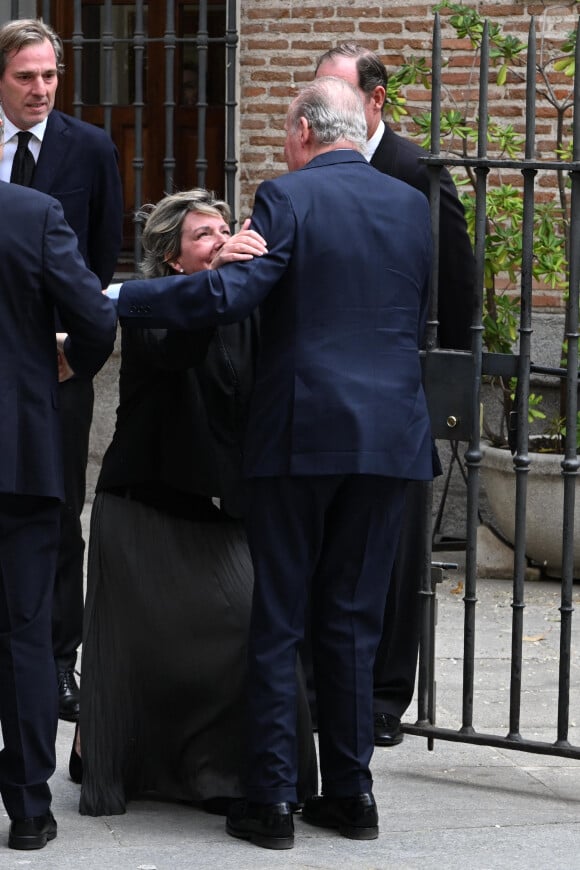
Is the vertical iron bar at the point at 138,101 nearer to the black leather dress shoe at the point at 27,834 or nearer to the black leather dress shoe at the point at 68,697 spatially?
the black leather dress shoe at the point at 68,697

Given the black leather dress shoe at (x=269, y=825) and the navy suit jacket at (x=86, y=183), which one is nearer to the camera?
the black leather dress shoe at (x=269, y=825)

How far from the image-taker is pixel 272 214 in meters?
4.06

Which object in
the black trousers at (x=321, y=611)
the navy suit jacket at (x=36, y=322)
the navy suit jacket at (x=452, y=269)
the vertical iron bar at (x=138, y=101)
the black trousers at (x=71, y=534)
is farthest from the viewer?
the vertical iron bar at (x=138, y=101)

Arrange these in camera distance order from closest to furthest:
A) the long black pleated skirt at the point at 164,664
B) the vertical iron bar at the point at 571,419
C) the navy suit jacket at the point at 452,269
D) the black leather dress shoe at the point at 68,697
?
the long black pleated skirt at the point at 164,664 < the vertical iron bar at the point at 571,419 < the navy suit jacket at the point at 452,269 < the black leather dress shoe at the point at 68,697

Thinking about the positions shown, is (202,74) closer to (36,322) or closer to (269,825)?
(36,322)

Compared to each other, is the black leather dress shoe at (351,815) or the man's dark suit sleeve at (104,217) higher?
the man's dark suit sleeve at (104,217)

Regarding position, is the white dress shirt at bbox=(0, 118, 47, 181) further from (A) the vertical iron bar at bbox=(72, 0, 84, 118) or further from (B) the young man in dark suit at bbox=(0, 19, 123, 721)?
(A) the vertical iron bar at bbox=(72, 0, 84, 118)

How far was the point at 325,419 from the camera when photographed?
13.5 feet

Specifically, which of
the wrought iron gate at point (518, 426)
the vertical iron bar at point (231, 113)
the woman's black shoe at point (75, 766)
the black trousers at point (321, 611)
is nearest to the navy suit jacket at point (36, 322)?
the black trousers at point (321, 611)

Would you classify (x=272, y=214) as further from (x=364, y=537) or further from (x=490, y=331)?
(x=490, y=331)

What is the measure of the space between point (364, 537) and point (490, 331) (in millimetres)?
3443

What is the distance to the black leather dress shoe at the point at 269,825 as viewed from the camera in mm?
4172

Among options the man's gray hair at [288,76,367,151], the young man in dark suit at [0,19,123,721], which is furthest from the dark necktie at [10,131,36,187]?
the man's gray hair at [288,76,367,151]

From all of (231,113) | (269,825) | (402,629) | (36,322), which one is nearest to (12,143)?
(36,322)
